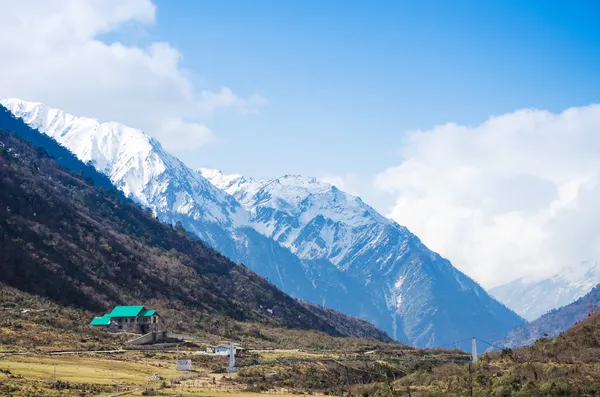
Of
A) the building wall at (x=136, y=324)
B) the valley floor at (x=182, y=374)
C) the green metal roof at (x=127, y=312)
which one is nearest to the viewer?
the valley floor at (x=182, y=374)

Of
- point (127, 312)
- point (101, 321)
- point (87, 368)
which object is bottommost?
point (87, 368)

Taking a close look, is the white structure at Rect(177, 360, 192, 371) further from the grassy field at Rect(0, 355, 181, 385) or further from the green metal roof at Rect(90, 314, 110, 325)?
the green metal roof at Rect(90, 314, 110, 325)

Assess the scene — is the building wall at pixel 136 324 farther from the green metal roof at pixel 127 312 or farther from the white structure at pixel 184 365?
the white structure at pixel 184 365

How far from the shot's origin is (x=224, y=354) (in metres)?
110

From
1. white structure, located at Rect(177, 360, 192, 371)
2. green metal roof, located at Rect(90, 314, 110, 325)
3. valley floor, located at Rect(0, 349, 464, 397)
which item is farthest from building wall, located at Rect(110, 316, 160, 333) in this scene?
white structure, located at Rect(177, 360, 192, 371)

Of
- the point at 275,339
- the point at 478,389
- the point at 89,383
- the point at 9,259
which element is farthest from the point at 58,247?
the point at 478,389

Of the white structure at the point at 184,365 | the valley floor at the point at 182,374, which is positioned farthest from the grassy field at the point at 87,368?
the white structure at the point at 184,365

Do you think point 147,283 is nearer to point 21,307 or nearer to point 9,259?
point 9,259

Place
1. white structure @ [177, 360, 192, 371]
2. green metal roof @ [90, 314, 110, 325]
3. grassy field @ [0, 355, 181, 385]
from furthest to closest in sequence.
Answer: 1. green metal roof @ [90, 314, 110, 325]
2. white structure @ [177, 360, 192, 371]
3. grassy field @ [0, 355, 181, 385]

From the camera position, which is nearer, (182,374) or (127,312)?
(182,374)

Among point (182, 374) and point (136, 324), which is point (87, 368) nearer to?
point (182, 374)

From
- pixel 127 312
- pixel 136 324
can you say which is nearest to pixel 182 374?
pixel 136 324

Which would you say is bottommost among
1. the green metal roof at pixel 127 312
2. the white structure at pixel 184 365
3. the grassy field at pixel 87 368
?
the grassy field at pixel 87 368

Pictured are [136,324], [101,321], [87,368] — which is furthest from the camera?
[101,321]
